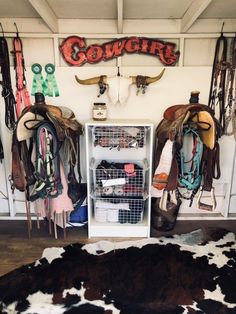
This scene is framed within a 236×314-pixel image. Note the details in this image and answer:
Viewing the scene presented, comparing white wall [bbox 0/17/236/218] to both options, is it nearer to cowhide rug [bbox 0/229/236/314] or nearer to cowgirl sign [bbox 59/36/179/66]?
cowgirl sign [bbox 59/36/179/66]

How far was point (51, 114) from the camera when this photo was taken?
230 centimetres

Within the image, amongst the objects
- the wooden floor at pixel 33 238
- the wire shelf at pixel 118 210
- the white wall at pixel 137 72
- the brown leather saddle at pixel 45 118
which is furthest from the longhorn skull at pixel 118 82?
the wooden floor at pixel 33 238

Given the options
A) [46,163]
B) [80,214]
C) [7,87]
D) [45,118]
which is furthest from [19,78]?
[80,214]

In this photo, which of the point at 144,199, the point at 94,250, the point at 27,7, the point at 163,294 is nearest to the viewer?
the point at 163,294

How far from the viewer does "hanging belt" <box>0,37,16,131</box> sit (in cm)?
260

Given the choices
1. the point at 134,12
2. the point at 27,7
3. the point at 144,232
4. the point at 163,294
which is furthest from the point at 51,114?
the point at 163,294

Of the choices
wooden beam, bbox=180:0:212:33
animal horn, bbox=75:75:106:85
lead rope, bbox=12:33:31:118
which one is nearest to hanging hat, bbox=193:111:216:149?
wooden beam, bbox=180:0:212:33

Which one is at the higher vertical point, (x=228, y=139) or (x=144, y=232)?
(x=228, y=139)

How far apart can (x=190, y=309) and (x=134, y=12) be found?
2612 millimetres

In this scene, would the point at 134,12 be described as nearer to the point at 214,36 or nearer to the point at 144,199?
the point at 214,36

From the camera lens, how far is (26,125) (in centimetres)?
233

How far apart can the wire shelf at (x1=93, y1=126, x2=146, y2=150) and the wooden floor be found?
1.02 metres

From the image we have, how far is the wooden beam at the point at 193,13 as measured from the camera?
1983mm

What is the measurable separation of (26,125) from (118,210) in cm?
130
